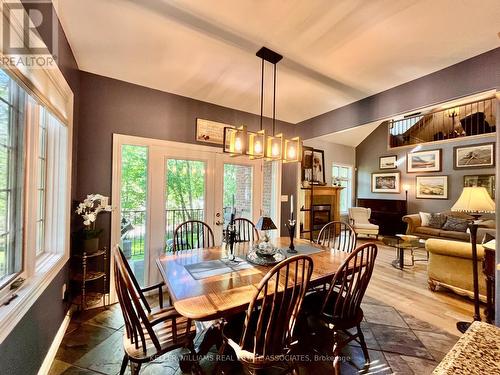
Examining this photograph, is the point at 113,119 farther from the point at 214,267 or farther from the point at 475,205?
the point at 475,205

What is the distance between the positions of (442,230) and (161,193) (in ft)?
21.4

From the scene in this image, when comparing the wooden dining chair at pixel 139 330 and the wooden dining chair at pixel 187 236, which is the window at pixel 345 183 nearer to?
the wooden dining chair at pixel 187 236

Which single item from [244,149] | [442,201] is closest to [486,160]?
[442,201]

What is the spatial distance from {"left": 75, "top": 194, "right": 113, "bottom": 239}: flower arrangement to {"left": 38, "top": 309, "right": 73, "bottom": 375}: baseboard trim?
2.57 feet

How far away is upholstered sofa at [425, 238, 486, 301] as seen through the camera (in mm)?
2732

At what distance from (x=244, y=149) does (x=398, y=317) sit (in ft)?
8.02

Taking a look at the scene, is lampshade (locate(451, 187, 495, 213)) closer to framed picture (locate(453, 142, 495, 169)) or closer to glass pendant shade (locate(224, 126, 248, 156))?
glass pendant shade (locate(224, 126, 248, 156))

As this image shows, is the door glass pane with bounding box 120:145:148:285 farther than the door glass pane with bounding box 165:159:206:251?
No

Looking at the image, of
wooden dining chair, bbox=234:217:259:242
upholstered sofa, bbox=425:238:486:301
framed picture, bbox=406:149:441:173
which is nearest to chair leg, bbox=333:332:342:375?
wooden dining chair, bbox=234:217:259:242

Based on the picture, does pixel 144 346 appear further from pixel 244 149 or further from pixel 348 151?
pixel 348 151

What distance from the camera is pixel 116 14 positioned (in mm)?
1697

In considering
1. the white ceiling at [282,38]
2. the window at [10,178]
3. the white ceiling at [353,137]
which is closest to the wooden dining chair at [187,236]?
the window at [10,178]

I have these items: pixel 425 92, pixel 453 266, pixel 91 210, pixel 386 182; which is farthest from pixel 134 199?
pixel 386 182

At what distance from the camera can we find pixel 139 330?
4.14 ft
